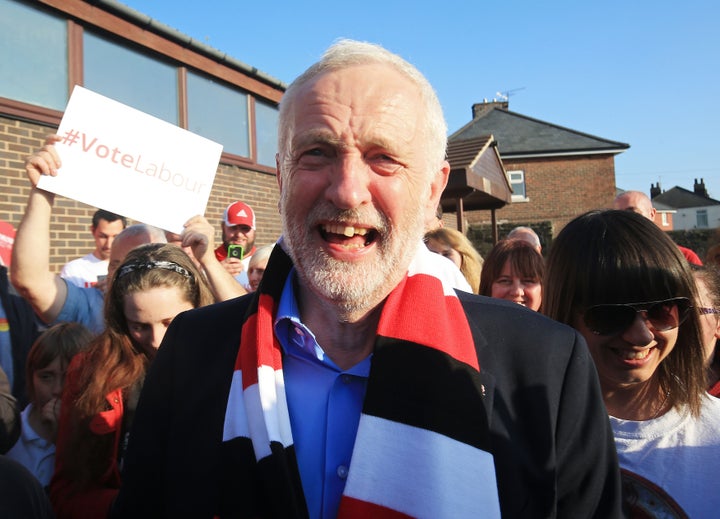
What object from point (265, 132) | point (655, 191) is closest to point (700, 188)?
point (655, 191)

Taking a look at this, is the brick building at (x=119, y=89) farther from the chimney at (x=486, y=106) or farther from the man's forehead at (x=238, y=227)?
the chimney at (x=486, y=106)

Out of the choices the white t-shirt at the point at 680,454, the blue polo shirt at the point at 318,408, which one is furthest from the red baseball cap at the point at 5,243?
the white t-shirt at the point at 680,454

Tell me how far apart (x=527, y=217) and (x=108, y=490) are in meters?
27.0

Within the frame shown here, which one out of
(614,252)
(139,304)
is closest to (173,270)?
(139,304)

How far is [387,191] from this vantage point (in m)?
1.51

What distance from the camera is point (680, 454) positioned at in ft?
5.48

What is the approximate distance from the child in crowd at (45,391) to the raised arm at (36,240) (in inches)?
9.2

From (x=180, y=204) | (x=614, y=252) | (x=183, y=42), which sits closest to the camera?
(x=614, y=252)

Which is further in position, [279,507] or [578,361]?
[578,361]

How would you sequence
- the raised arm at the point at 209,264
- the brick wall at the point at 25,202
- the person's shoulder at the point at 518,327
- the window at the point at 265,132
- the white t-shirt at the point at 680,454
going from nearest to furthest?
the person's shoulder at the point at 518,327, the white t-shirt at the point at 680,454, the raised arm at the point at 209,264, the brick wall at the point at 25,202, the window at the point at 265,132

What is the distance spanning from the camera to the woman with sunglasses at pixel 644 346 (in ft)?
5.45

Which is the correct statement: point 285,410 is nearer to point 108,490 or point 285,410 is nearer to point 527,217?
point 108,490

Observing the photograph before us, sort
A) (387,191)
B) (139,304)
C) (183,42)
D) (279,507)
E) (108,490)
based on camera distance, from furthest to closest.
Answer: (183,42) < (139,304) < (108,490) < (387,191) < (279,507)

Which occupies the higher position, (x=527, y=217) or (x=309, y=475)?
(x=527, y=217)
